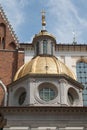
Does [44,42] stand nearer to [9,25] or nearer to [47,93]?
[47,93]

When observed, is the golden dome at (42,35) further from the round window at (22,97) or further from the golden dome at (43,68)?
the round window at (22,97)

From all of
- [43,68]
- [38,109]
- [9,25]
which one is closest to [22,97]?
[43,68]

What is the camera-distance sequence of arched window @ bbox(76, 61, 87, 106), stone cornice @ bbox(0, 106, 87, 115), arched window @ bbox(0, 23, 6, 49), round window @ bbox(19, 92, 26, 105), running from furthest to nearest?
1. arched window @ bbox(76, 61, 87, 106)
2. arched window @ bbox(0, 23, 6, 49)
3. round window @ bbox(19, 92, 26, 105)
4. stone cornice @ bbox(0, 106, 87, 115)

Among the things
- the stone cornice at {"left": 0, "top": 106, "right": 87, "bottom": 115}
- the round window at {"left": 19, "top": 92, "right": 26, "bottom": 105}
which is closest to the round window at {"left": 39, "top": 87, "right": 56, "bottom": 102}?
the round window at {"left": 19, "top": 92, "right": 26, "bottom": 105}

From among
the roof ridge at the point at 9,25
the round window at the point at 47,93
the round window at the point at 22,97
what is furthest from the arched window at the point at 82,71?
the round window at the point at 22,97

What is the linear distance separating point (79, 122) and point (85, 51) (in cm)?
2101

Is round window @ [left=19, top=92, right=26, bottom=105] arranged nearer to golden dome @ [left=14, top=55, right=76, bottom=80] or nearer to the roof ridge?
golden dome @ [left=14, top=55, right=76, bottom=80]

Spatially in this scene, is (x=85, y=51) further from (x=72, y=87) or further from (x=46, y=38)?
(x=72, y=87)

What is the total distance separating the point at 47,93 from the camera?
31.2 metres

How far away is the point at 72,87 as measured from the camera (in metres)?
31.9

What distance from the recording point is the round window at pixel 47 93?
102ft

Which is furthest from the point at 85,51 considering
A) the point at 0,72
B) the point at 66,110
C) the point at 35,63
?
the point at 66,110

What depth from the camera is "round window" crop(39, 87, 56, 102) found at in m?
30.9

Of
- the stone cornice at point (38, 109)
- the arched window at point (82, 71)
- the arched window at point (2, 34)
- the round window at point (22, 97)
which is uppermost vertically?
the arched window at point (2, 34)
